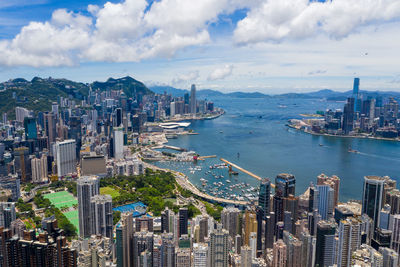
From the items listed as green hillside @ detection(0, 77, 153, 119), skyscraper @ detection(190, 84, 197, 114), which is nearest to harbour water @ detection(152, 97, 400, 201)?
skyscraper @ detection(190, 84, 197, 114)

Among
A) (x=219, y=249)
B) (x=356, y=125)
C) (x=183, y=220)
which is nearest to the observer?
(x=219, y=249)

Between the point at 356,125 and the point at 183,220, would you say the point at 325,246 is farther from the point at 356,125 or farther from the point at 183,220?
the point at 356,125

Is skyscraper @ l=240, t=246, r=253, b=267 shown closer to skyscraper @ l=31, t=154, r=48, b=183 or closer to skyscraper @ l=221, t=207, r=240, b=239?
skyscraper @ l=221, t=207, r=240, b=239

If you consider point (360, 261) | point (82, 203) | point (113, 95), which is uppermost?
point (113, 95)

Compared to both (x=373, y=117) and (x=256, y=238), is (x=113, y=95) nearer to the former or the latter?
(x=373, y=117)

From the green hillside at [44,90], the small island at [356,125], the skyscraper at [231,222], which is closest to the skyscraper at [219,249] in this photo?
the skyscraper at [231,222]

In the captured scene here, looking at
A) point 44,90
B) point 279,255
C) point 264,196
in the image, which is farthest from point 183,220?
point 44,90

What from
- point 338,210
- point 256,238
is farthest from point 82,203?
point 338,210
